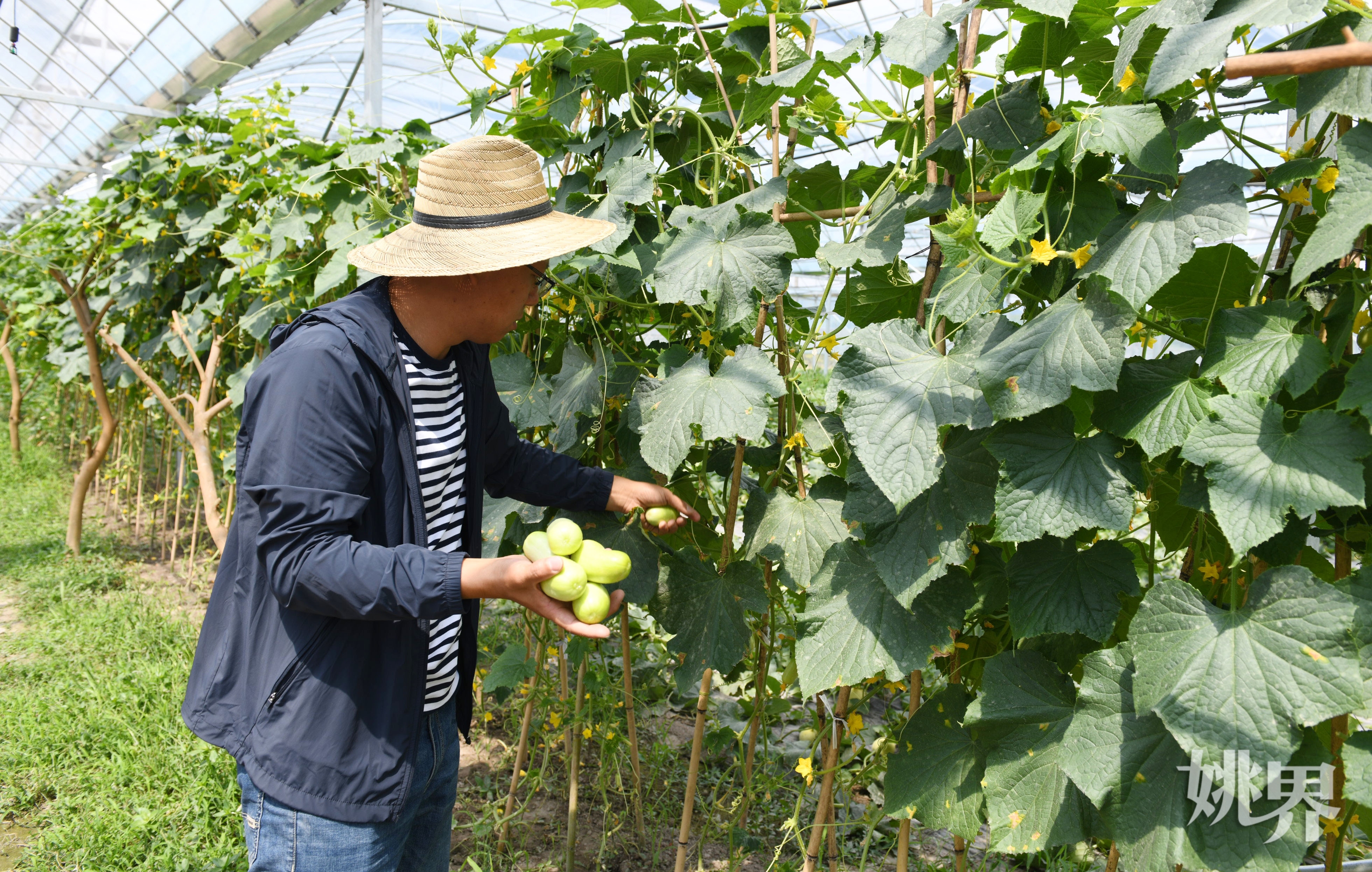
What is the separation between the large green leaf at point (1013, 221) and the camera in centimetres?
126

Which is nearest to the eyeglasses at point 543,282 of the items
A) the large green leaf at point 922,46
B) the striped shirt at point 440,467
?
the striped shirt at point 440,467

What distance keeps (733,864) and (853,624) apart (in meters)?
1.00

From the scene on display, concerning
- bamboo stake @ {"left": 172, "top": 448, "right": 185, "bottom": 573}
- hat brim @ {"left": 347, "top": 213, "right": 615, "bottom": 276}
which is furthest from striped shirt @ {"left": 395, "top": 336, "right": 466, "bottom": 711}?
bamboo stake @ {"left": 172, "top": 448, "right": 185, "bottom": 573}

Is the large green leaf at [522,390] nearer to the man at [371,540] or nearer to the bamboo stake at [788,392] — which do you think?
the man at [371,540]

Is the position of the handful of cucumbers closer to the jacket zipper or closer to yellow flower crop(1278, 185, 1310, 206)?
the jacket zipper

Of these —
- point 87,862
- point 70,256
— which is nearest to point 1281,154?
point 87,862

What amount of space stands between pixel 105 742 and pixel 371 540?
2.52m

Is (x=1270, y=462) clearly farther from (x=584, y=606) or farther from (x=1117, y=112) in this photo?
(x=584, y=606)

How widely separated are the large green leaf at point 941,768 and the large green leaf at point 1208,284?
2.42ft

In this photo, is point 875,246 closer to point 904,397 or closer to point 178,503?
point 904,397

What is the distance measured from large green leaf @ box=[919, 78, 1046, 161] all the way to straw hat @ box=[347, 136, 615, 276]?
0.67 m

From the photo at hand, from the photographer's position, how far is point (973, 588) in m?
1.51

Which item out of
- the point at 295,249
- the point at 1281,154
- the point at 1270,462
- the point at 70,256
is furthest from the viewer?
the point at 70,256

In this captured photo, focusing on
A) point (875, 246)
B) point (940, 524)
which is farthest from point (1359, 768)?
Answer: point (875, 246)
